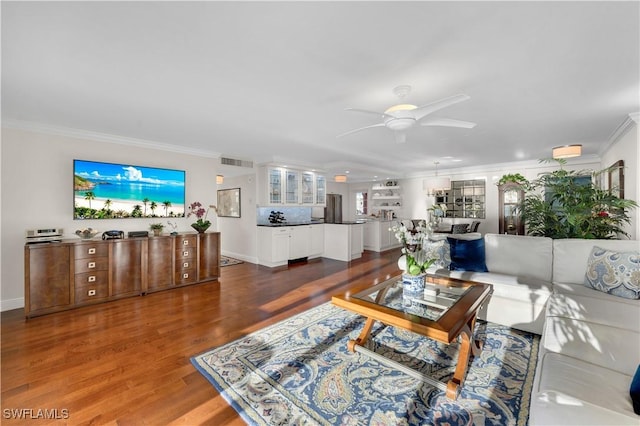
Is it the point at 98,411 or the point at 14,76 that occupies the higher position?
the point at 14,76

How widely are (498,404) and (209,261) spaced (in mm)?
4358

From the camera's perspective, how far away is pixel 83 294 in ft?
11.6

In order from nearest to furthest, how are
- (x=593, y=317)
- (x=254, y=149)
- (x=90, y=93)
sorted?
(x=593, y=317) < (x=90, y=93) < (x=254, y=149)

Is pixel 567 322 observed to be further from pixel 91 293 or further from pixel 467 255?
pixel 91 293

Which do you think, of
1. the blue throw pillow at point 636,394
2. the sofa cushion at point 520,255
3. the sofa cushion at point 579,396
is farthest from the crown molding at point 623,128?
the blue throw pillow at point 636,394

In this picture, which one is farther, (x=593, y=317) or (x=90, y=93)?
(x=90, y=93)

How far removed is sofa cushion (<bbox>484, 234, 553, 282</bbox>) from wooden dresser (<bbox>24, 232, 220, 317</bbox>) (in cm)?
435

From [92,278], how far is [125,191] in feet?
4.57

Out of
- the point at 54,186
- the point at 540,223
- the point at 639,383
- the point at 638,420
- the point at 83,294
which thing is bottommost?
the point at 83,294

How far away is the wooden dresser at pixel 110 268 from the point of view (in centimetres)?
324

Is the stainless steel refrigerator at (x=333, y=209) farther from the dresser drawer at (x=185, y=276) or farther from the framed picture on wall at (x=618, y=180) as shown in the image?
the framed picture on wall at (x=618, y=180)

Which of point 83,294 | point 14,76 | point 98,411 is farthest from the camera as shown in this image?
point 83,294

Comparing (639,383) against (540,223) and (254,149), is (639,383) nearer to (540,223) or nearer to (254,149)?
(540,223)

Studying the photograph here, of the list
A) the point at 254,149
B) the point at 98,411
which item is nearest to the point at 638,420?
the point at 98,411
